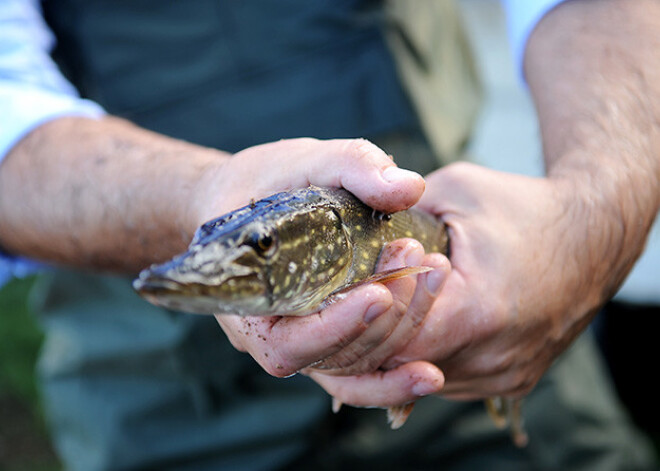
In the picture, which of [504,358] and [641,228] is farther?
[641,228]

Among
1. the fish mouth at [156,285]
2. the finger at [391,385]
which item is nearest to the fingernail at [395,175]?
the finger at [391,385]

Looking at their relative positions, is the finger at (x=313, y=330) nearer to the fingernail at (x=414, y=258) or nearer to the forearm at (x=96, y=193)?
the fingernail at (x=414, y=258)

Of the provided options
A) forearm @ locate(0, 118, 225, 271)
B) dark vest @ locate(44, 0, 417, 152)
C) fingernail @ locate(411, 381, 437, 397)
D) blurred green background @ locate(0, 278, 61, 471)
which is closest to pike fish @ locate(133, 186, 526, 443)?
fingernail @ locate(411, 381, 437, 397)

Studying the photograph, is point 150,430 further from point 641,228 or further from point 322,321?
point 641,228

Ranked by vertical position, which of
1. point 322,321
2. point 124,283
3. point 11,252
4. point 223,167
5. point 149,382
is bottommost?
point 149,382

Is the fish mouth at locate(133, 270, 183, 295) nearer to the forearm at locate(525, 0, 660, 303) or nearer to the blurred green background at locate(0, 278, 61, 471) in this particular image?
the forearm at locate(525, 0, 660, 303)

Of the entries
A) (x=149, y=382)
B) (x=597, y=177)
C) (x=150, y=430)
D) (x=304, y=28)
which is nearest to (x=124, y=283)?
(x=149, y=382)
